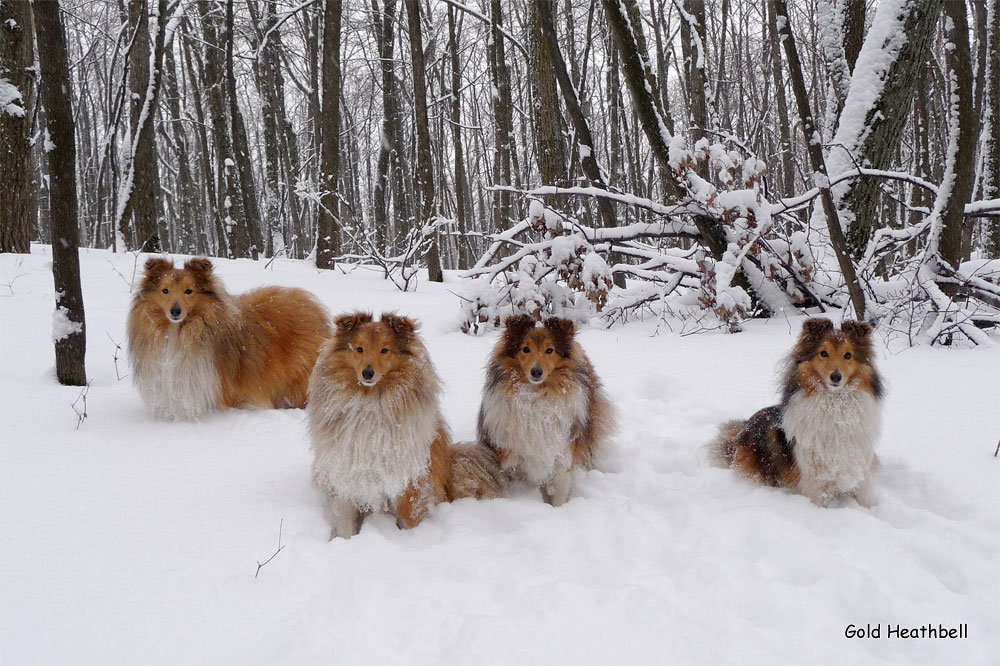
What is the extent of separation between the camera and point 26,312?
6.29 metres

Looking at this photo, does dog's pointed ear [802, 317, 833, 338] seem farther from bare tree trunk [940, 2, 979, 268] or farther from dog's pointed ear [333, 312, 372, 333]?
bare tree trunk [940, 2, 979, 268]

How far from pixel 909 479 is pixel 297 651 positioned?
11.3 feet

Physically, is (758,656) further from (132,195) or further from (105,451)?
(132,195)

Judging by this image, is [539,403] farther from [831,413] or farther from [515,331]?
[831,413]

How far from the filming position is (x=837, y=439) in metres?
3.40

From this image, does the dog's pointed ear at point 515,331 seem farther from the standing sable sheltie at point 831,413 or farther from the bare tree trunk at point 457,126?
the bare tree trunk at point 457,126

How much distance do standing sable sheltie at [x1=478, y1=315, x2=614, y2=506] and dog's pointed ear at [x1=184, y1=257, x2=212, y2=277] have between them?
7.53 ft

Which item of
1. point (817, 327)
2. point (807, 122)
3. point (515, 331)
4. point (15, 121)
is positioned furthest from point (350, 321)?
point (15, 121)

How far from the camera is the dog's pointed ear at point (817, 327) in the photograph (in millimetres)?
3475

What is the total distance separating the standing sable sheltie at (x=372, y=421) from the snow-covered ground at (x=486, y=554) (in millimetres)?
172

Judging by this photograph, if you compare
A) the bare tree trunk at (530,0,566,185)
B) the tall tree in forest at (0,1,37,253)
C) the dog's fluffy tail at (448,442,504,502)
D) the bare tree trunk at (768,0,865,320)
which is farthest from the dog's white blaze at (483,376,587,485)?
the tall tree in forest at (0,1,37,253)

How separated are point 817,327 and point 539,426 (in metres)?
1.70

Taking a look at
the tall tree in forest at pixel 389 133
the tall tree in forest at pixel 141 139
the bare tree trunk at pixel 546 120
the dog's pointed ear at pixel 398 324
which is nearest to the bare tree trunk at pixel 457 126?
the tall tree in forest at pixel 389 133

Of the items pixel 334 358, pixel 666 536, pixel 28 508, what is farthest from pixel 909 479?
pixel 28 508
